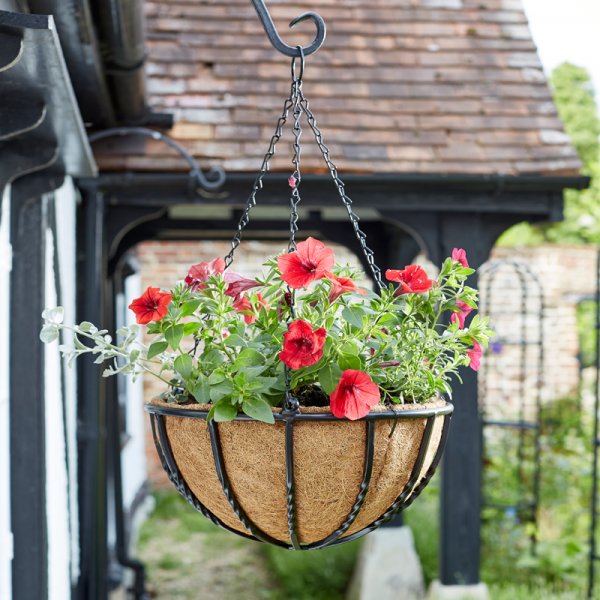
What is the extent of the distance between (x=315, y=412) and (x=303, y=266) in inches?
8.3

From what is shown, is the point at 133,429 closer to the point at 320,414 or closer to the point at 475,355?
the point at 475,355

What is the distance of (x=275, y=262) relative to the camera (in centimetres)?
148

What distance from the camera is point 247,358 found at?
4.53 ft

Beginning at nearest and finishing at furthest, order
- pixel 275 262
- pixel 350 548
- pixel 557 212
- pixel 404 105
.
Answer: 1. pixel 275 262
2. pixel 557 212
3. pixel 404 105
4. pixel 350 548

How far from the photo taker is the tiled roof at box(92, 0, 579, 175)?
398 cm

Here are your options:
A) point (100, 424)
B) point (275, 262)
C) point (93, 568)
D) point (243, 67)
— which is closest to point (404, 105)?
point (243, 67)

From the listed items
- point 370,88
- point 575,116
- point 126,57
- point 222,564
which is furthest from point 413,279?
point 575,116

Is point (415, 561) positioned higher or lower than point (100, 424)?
lower

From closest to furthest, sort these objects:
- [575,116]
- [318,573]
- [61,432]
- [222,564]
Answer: [61,432]
[318,573]
[222,564]
[575,116]

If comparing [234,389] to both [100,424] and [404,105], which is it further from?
[404,105]

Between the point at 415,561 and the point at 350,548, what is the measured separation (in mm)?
596

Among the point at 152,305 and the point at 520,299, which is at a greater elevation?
the point at 152,305

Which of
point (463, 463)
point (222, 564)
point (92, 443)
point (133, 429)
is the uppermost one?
point (92, 443)

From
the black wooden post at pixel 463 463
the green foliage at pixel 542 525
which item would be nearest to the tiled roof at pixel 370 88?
the black wooden post at pixel 463 463
